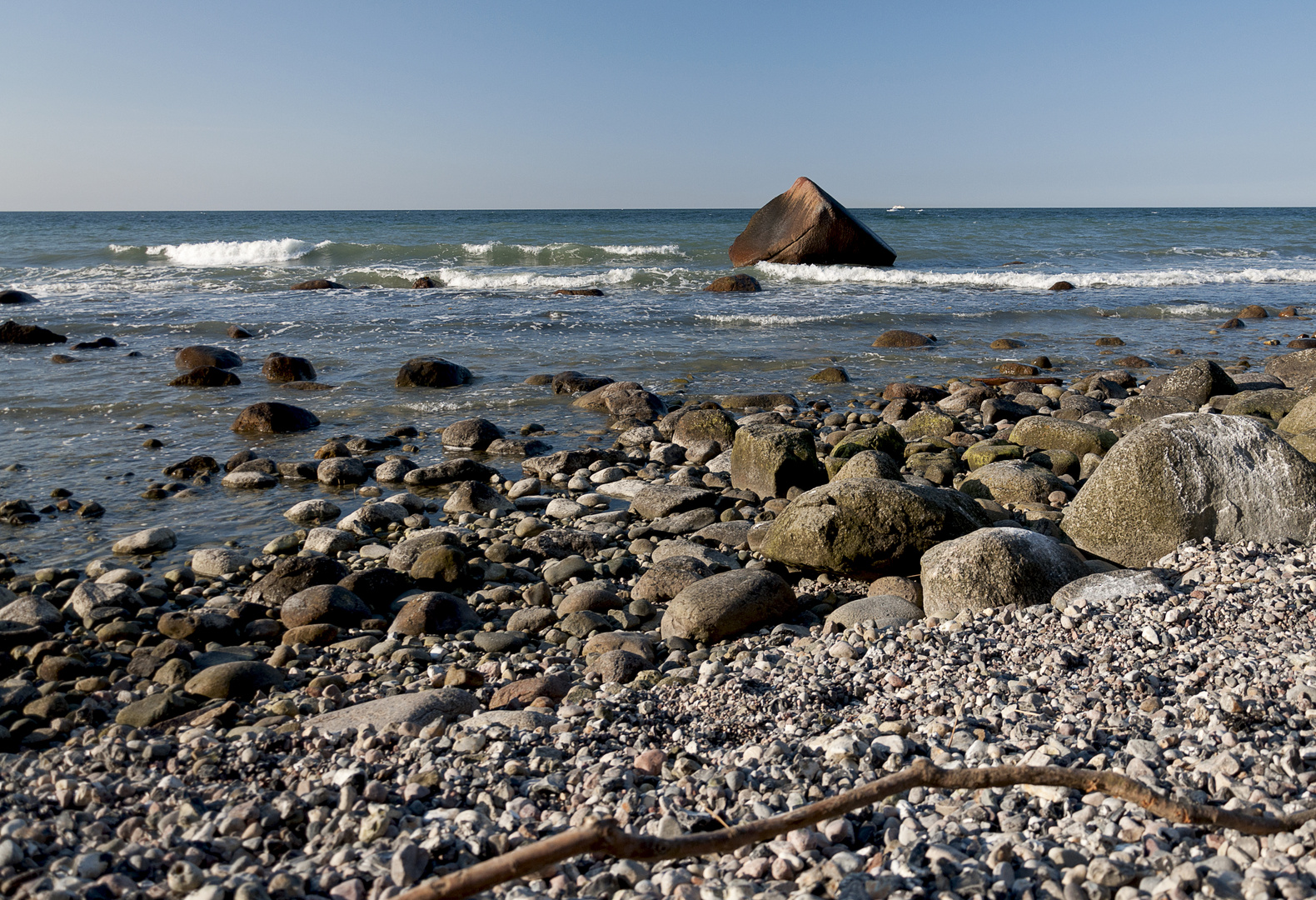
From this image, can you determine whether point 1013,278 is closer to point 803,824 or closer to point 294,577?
point 294,577

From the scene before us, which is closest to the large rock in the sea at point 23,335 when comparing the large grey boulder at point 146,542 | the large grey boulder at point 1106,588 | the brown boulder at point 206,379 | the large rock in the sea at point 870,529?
the brown boulder at point 206,379

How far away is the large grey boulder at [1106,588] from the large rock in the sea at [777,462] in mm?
2435

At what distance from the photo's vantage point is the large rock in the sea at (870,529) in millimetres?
4605

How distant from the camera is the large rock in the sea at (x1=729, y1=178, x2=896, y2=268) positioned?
72.6ft

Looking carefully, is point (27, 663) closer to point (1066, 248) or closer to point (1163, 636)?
point (1163, 636)

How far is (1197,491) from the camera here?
451 cm

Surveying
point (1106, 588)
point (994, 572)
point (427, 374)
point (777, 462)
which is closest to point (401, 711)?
point (994, 572)

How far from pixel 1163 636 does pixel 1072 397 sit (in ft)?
20.3

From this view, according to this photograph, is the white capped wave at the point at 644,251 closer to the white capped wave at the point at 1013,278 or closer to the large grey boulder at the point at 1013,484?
the white capped wave at the point at 1013,278

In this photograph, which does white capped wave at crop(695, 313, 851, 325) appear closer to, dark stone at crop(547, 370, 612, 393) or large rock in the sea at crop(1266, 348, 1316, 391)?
dark stone at crop(547, 370, 612, 393)

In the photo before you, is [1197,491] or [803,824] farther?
[1197,491]

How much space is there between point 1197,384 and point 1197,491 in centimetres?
522

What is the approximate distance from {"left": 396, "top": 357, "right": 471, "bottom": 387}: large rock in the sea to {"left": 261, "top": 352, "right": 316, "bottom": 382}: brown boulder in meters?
1.16

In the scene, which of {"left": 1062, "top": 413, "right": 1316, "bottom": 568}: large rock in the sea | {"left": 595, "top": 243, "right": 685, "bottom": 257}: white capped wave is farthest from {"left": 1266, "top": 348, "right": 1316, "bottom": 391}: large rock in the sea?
{"left": 595, "top": 243, "right": 685, "bottom": 257}: white capped wave
